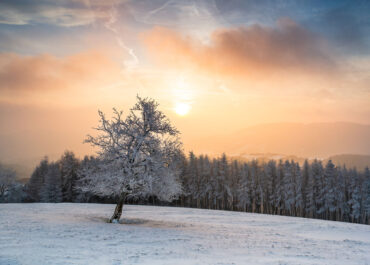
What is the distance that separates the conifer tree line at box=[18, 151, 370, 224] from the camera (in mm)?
74625

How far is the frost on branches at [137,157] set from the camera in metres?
23.6

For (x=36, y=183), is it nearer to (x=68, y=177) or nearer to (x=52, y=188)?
(x=52, y=188)

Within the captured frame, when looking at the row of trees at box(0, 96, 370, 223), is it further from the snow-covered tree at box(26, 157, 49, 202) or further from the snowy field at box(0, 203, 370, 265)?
the snowy field at box(0, 203, 370, 265)

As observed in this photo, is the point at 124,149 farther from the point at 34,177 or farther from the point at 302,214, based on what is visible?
the point at 34,177

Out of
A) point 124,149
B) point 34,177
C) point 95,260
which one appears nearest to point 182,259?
point 95,260

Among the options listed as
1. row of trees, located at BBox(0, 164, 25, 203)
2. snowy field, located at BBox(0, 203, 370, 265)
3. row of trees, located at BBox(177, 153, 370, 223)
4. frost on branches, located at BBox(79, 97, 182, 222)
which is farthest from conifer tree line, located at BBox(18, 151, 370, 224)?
snowy field, located at BBox(0, 203, 370, 265)

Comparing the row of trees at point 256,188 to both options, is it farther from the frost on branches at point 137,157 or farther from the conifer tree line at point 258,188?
the frost on branches at point 137,157

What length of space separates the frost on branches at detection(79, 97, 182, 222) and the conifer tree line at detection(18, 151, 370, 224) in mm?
48994

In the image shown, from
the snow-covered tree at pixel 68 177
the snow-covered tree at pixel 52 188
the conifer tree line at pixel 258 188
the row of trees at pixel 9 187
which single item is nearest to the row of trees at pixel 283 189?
the conifer tree line at pixel 258 188

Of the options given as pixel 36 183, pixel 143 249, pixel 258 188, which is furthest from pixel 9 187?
Answer: pixel 143 249

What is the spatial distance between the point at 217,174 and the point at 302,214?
28855 millimetres

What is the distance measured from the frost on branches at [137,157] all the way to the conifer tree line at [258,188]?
161 feet

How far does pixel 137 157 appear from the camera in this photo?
24328 mm

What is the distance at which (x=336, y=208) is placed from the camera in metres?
74.0
